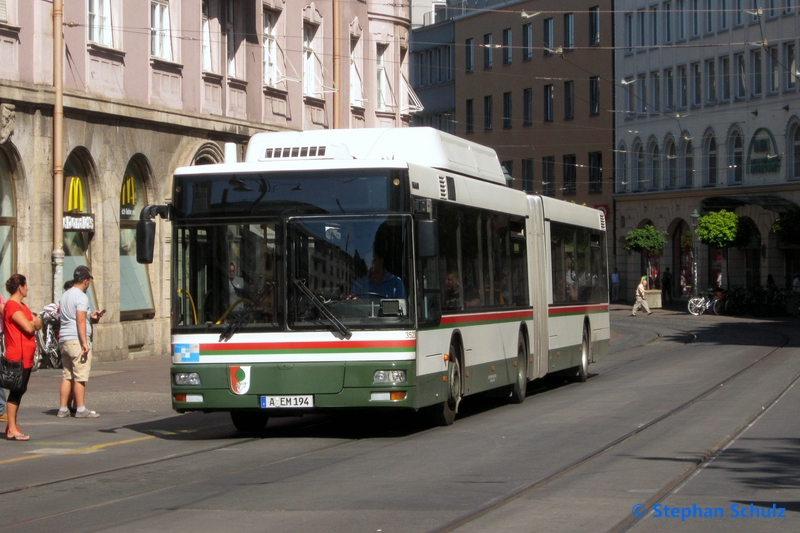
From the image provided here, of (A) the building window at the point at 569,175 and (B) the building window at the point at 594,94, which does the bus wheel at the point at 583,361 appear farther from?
(A) the building window at the point at 569,175

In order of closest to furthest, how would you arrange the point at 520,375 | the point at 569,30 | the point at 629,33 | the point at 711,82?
the point at 520,375, the point at 711,82, the point at 629,33, the point at 569,30

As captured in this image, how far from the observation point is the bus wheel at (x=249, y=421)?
1473 cm

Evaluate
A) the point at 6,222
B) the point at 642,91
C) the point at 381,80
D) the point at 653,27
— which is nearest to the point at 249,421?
the point at 6,222

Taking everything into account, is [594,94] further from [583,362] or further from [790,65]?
[583,362]

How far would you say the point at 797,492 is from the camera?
31.8 ft

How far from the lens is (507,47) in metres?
77.3

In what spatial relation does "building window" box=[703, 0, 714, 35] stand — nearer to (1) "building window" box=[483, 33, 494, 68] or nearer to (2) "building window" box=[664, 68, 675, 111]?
(2) "building window" box=[664, 68, 675, 111]

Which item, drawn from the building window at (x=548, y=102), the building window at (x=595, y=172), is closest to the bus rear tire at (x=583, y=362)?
the building window at (x=595, y=172)

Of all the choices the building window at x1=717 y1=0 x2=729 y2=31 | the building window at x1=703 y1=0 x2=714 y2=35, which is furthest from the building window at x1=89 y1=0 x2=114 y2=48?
the building window at x1=703 y1=0 x2=714 y2=35

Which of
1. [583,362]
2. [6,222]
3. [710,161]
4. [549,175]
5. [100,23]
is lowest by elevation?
[583,362]

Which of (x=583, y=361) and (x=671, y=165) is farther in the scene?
(x=671, y=165)

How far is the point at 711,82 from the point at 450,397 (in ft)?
169

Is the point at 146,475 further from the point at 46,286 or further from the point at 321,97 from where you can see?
the point at 321,97

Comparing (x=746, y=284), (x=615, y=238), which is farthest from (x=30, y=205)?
(x=615, y=238)
